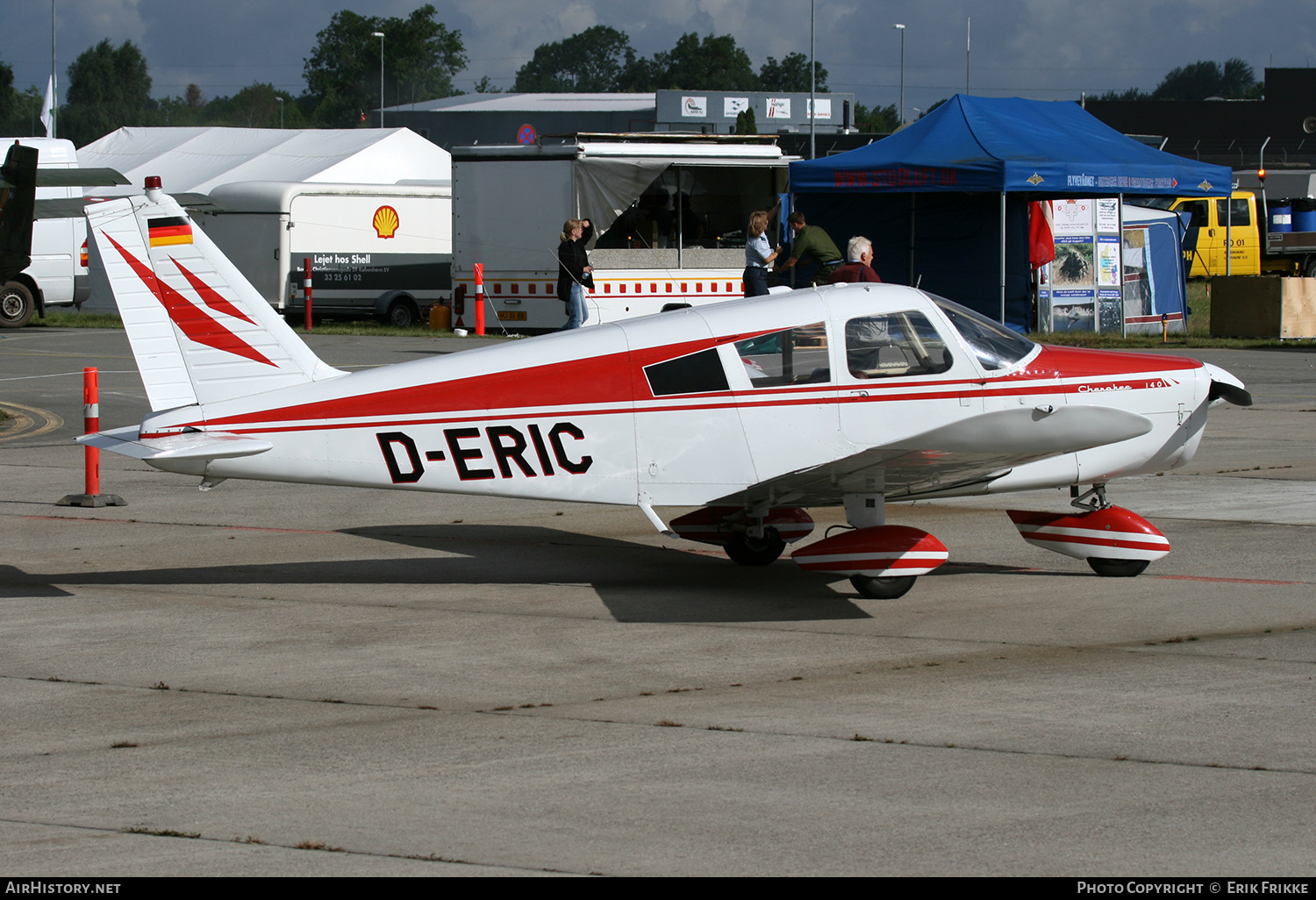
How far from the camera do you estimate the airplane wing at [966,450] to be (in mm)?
7637

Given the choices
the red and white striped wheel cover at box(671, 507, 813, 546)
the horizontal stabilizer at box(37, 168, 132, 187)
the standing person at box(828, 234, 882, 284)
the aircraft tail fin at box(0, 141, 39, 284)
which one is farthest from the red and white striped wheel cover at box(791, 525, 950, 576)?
the aircraft tail fin at box(0, 141, 39, 284)

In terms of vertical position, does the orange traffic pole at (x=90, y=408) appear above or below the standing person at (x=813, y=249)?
below

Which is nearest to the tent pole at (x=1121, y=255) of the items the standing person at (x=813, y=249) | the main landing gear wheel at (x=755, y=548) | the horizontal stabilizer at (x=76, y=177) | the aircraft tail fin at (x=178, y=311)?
the standing person at (x=813, y=249)

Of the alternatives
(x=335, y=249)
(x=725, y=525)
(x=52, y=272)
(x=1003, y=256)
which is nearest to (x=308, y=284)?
(x=335, y=249)

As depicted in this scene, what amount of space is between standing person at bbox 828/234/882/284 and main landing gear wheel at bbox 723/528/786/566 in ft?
12.8

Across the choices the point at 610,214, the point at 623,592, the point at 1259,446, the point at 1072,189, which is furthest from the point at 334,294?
the point at 623,592

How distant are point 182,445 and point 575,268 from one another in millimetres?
11948

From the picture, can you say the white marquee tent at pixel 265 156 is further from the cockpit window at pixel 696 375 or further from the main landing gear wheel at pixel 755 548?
the cockpit window at pixel 696 375

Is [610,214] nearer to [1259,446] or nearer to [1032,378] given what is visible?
[1259,446]

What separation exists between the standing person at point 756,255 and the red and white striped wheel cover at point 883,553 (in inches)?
319

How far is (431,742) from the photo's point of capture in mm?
5762

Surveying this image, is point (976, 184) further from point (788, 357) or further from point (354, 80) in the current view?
point (354, 80)

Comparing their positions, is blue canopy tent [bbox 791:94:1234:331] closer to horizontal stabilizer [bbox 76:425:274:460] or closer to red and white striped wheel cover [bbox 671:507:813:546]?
red and white striped wheel cover [bbox 671:507:813:546]

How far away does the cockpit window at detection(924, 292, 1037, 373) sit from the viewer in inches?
339
